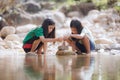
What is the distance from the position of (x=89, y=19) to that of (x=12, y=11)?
3.35 m

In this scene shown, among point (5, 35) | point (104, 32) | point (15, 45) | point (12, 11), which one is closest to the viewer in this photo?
point (15, 45)

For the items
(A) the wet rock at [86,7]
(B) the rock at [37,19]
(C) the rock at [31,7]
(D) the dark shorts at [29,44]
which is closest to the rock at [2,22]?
(B) the rock at [37,19]

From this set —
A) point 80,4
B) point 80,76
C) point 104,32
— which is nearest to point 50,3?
point 80,4

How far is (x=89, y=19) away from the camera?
16.9m

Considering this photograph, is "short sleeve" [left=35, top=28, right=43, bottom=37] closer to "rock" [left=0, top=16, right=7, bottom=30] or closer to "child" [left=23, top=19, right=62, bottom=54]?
"child" [left=23, top=19, right=62, bottom=54]

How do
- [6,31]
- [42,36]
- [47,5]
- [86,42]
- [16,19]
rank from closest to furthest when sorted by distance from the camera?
1. [42,36]
2. [86,42]
3. [6,31]
4. [16,19]
5. [47,5]

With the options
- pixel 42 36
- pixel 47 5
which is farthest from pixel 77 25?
pixel 47 5

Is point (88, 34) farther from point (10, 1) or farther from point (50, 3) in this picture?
point (50, 3)

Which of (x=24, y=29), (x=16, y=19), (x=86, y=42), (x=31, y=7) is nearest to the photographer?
(x=86, y=42)

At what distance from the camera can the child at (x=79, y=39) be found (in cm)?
748

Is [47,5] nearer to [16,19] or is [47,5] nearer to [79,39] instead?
[16,19]

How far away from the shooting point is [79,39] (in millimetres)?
7488

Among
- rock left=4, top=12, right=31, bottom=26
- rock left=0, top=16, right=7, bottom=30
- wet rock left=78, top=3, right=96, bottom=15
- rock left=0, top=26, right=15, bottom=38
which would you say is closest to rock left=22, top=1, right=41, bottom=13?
wet rock left=78, top=3, right=96, bottom=15

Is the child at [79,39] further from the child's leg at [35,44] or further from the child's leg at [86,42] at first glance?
the child's leg at [35,44]
